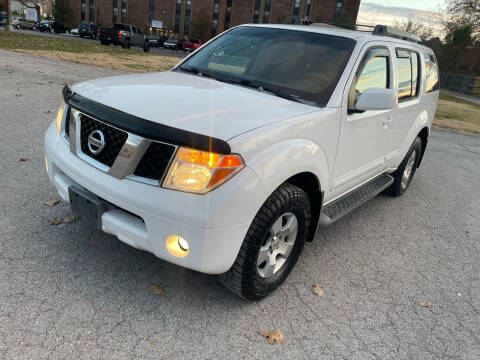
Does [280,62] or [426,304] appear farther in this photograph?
[280,62]

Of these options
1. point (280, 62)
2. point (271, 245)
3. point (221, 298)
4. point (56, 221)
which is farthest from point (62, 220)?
point (280, 62)

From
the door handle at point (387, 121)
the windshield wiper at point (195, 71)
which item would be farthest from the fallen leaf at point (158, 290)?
the door handle at point (387, 121)

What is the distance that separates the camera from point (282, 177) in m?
2.36

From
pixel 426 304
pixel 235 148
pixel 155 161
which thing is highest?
pixel 235 148

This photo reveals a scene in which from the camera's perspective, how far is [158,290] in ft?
8.80

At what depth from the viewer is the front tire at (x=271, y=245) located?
2.35 meters

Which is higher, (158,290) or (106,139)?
(106,139)

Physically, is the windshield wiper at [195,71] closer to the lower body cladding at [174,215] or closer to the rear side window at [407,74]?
the lower body cladding at [174,215]

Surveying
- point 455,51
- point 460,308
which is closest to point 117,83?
point 460,308

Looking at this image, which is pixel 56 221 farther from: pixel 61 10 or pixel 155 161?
pixel 61 10

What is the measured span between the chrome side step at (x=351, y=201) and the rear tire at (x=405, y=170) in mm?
532

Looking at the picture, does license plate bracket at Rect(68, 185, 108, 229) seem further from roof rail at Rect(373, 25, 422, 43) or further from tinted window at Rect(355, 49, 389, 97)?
roof rail at Rect(373, 25, 422, 43)

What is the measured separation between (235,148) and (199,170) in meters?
0.22

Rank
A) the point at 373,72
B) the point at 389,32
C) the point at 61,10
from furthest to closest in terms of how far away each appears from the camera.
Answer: the point at 61,10, the point at 389,32, the point at 373,72
